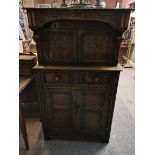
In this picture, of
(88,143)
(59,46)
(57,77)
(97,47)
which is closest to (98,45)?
(97,47)

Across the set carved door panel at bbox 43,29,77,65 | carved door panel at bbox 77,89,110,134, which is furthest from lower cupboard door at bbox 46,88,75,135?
carved door panel at bbox 43,29,77,65

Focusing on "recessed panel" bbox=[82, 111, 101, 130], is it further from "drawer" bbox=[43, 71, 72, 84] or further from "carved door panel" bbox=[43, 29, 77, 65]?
"carved door panel" bbox=[43, 29, 77, 65]

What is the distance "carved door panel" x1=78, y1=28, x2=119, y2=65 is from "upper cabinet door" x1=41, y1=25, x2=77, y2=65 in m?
0.07

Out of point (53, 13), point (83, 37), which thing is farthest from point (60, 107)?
point (53, 13)

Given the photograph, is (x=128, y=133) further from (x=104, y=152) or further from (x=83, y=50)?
(x=83, y=50)

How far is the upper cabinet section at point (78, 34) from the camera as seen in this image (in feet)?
4.04

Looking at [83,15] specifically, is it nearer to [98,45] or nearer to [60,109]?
[98,45]

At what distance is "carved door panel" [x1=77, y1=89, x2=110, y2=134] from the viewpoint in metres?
1.48

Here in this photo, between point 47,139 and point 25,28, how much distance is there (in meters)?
2.78

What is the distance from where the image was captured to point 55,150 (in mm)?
1635

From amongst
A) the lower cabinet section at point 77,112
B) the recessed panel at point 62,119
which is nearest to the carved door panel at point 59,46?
the lower cabinet section at point 77,112

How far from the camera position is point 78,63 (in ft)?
4.73

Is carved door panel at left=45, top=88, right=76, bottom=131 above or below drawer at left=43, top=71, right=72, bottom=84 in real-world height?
below

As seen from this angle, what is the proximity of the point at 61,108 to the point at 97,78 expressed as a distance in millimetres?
526
